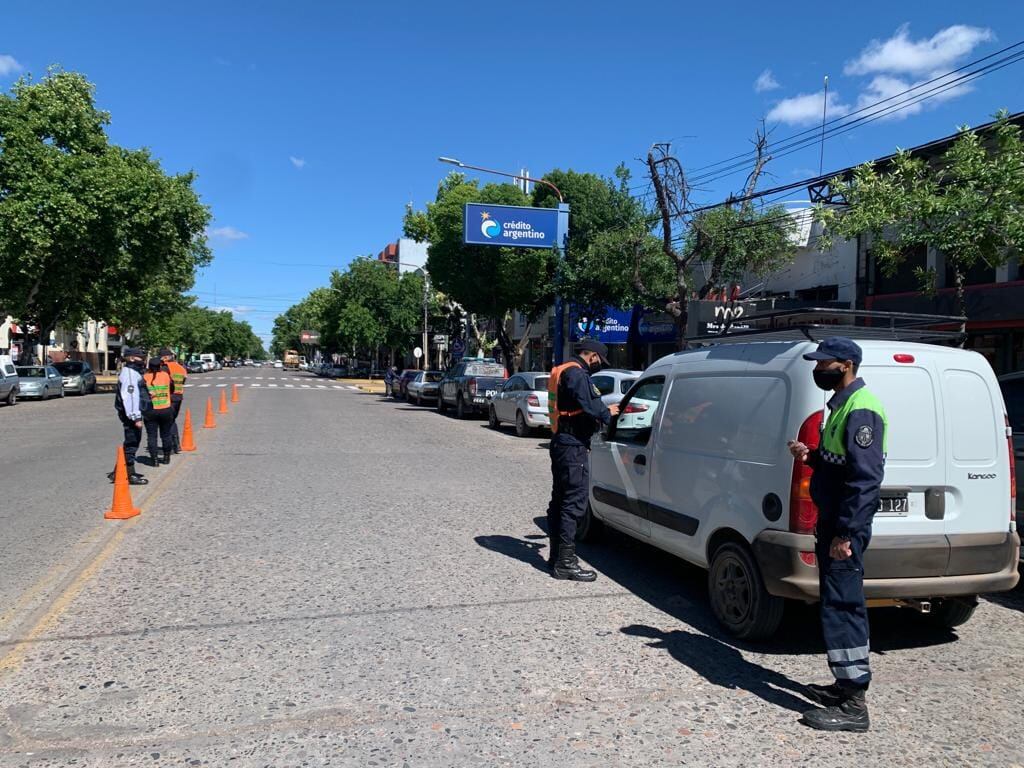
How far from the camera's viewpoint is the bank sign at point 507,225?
25812 millimetres

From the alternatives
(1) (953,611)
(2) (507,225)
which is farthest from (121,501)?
(2) (507,225)

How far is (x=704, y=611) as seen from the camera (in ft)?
17.9

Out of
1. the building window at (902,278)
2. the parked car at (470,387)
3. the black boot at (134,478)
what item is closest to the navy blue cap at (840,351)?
the black boot at (134,478)

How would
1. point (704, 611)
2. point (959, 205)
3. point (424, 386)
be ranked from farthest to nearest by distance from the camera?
1. point (424, 386)
2. point (959, 205)
3. point (704, 611)

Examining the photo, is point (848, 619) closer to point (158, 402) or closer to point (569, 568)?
point (569, 568)

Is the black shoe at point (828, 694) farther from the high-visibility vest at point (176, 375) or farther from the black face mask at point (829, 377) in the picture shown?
the high-visibility vest at point (176, 375)

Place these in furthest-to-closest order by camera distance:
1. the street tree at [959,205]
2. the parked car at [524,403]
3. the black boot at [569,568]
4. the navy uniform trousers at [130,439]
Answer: the parked car at [524,403]
the street tree at [959,205]
the navy uniform trousers at [130,439]
the black boot at [569,568]

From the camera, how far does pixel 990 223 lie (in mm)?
10344

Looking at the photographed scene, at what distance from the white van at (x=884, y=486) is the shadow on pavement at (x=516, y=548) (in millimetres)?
Result: 1886

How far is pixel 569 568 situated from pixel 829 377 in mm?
2947

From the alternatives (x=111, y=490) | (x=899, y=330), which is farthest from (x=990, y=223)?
(x=111, y=490)

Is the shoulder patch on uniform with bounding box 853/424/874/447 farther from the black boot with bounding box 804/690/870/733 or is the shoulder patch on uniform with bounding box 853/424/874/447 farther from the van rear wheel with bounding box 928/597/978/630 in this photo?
the van rear wheel with bounding box 928/597/978/630

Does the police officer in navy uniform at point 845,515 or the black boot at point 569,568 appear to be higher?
the police officer in navy uniform at point 845,515

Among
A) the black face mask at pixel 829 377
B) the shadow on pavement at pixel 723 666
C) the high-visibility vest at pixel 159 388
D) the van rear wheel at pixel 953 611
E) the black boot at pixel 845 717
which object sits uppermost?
the black face mask at pixel 829 377
